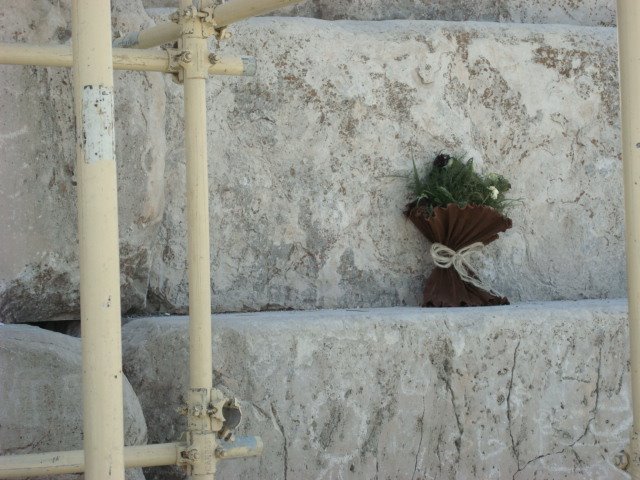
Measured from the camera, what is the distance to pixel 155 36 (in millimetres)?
3084

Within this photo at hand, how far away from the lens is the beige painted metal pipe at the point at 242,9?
8.69ft

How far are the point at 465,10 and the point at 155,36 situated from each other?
6.51 ft

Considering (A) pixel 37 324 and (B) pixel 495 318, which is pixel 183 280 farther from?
(B) pixel 495 318

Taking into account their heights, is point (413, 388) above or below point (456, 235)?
below

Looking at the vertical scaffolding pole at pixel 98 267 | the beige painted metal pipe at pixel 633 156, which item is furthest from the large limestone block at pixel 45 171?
the beige painted metal pipe at pixel 633 156

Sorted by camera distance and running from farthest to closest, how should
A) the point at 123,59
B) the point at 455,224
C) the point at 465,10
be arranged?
the point at 465,10
the point at 455,224
the point at 123,59

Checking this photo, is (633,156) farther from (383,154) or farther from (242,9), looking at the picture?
(383,154)

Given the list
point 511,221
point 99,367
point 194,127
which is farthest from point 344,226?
point 99,367

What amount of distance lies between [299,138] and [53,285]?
1.10 meters

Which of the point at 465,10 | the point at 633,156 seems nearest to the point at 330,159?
the point at 465,10

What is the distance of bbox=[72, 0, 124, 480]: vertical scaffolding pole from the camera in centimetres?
197

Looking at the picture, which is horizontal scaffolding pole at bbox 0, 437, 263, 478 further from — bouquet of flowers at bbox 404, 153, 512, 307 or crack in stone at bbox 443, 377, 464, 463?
bouquet of flowers at bbox 404, 153, 512, 307

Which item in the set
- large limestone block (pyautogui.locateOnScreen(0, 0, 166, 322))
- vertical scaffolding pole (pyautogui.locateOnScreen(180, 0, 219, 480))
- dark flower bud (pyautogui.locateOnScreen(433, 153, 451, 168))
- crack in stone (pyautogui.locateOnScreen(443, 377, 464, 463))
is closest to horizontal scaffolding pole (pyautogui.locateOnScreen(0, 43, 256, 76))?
vertical scaffolding pole (pyautogui.locateOnScreen(180, 0, 219, 480))

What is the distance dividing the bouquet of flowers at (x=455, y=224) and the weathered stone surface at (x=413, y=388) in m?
0.31
